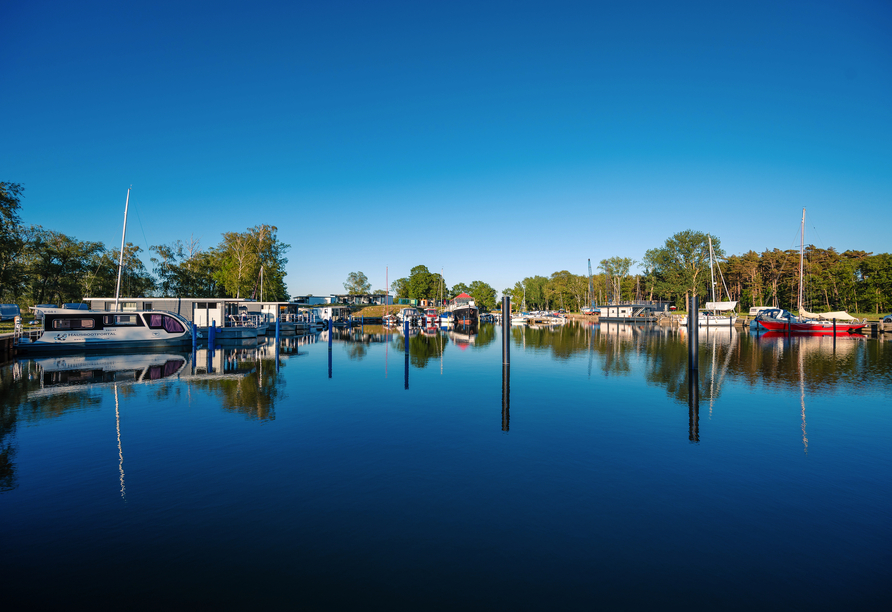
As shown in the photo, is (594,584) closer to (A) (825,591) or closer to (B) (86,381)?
(A) (825,591)

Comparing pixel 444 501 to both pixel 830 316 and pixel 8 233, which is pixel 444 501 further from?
pixel 830 316

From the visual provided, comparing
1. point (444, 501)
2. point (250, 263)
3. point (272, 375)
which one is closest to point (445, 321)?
point (250, 263)

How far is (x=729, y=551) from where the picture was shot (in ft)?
22.7

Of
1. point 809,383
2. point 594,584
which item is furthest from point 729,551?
→ point 809,383

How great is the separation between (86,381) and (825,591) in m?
27.1

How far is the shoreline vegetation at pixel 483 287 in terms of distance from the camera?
49.3 metres

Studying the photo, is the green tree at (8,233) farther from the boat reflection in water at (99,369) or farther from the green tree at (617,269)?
the green tree at (617,269)

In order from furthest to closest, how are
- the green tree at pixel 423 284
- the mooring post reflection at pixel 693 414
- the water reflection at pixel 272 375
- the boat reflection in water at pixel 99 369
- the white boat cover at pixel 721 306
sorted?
the green tree at pixel 423 284 < the white boat cover at pixel 721 306 < the boat reflection in water at pixel 99 369 < the water reflection at pixel 272 375 < the mooring post reflection at pixel 693 414

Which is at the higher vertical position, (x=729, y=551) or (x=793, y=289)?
(x=793, y=289)

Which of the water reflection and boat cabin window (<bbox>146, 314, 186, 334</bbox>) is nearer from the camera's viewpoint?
the water reflection

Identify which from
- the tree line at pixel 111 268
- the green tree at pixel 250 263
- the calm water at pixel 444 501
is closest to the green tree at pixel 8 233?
the tree line at pixel 111 268

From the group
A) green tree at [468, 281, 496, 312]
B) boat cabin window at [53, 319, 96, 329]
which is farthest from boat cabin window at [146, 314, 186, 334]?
green tree at [468, 281, 496, 312]

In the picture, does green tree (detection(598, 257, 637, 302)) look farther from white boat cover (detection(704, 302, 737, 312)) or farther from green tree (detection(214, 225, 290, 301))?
green tree (detection(214, 225, 290, 301))

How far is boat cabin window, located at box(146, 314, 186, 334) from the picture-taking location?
1421 inches
